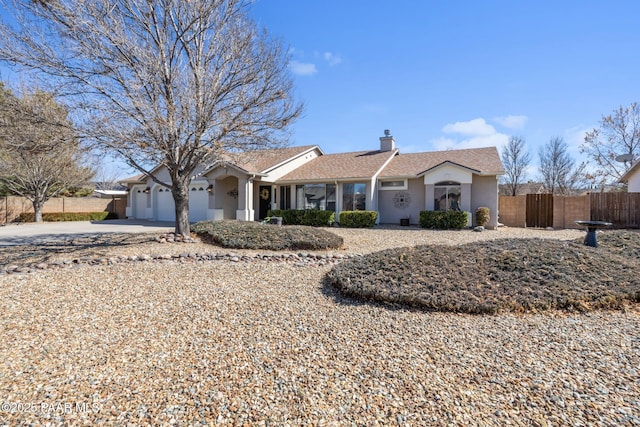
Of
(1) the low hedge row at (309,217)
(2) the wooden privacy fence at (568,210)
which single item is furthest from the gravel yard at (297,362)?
(2) the wooden privacy fence at (568,210)

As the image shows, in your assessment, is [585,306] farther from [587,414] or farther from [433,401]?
[433,401]

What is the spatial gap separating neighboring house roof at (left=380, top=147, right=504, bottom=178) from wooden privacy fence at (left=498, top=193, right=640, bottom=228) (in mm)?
2595

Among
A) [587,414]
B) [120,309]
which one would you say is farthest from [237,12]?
[587,414]

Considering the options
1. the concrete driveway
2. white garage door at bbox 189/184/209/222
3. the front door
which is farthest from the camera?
white garage door at bbox 189/184/209/222

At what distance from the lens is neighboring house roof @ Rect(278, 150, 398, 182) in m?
17.6

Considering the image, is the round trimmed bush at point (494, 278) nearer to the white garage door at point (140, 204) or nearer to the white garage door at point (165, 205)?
the white garage door at point (165, 205)

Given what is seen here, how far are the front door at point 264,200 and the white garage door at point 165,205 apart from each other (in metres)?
6.27

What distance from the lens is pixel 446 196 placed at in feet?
53.0

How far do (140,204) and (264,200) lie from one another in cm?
1057

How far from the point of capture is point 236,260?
7898 millimetres

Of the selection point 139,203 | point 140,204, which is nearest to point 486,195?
point 140,204

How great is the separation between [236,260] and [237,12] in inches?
294

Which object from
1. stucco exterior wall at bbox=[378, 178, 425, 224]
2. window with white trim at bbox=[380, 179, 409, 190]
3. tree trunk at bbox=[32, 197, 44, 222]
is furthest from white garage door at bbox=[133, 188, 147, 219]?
window with white trim at bbox=[380, 179, 409, 190]

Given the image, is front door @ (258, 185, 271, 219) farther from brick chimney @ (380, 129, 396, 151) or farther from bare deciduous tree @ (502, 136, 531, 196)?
bare deciduous tree @ (502, 136, 531, 196)
